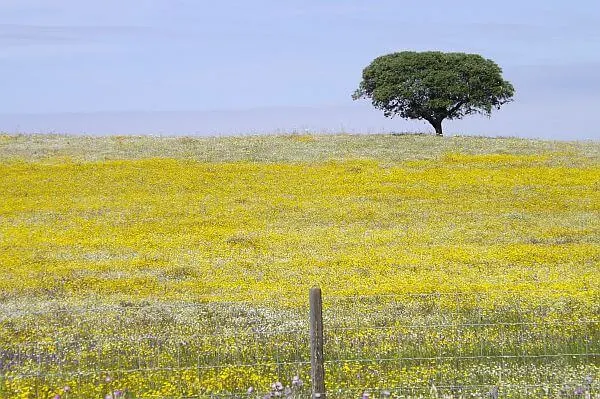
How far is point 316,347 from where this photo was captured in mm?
10188

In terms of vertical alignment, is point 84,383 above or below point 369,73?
below

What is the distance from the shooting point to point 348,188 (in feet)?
141

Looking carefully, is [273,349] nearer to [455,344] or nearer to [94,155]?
[455,344]

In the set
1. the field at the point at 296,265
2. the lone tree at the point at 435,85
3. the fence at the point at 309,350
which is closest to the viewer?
the fence at the point at 309,350

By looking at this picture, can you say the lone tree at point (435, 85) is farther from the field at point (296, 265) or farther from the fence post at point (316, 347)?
the fence post at point (316, 347)

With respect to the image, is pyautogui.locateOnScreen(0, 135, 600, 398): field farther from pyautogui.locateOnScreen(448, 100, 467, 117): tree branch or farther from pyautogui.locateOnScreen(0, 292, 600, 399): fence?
pyautogui.locateOnScreen(448, 100, 467, 117): tree branch

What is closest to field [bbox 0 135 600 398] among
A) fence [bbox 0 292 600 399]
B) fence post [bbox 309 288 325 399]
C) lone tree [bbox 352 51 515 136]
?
fence [bbox 0 292 600 399]

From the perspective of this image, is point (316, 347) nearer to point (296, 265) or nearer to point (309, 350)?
point (309, 350)

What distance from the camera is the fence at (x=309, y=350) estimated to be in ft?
38.9

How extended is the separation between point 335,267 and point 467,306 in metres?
7.57

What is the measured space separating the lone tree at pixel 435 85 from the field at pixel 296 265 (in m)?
8.36

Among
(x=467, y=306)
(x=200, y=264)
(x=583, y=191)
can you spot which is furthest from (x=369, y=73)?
(x=467, y=306)

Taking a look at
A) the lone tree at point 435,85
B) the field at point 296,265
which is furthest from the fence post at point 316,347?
the lone tree at point 435,85

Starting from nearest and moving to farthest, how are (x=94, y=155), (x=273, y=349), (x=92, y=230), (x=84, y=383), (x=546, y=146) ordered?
(x=84, y=383) < (x=273, y=349) < (x=92, y=230) < (x=94, y=155) < (x=546, y=146)
